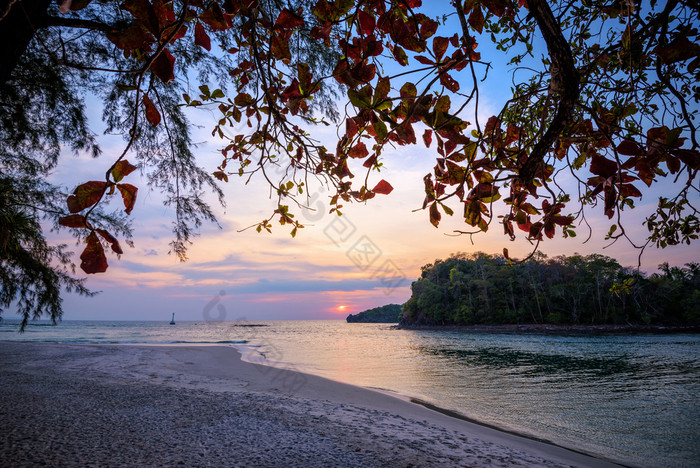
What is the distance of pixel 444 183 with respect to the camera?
1.07 m

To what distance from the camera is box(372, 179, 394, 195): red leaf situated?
107 centimetres

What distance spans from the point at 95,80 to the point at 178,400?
11.5ft

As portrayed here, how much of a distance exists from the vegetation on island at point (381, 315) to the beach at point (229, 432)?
90221 millimetres

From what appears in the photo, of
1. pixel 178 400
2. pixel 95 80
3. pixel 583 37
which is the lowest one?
pixel 178 400

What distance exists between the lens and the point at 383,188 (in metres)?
1.08

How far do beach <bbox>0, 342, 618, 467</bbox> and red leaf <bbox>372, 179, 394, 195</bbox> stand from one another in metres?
1.98

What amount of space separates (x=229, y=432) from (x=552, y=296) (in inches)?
1963

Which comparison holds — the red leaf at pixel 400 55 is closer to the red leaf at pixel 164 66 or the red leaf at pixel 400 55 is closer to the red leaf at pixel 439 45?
the red leaf at pixel 439 45

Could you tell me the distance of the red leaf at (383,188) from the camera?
Result: 1.07 meters

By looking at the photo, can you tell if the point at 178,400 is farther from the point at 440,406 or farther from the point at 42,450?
the point at 440,406

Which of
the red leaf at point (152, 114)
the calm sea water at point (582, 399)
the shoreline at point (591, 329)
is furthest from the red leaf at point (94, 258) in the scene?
the shoreline at point (591, 329)

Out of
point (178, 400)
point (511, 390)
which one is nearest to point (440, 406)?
point (511, 390)

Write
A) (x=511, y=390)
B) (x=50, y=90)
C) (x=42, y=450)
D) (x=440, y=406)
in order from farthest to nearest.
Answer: (x=511, y=390) → (x=440, y=406) → (x=50, y=90) → (x=42, y=450)

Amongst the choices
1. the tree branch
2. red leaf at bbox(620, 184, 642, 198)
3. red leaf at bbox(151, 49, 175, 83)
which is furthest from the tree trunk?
red leaf at bbox(620, 184, 642, 198)
